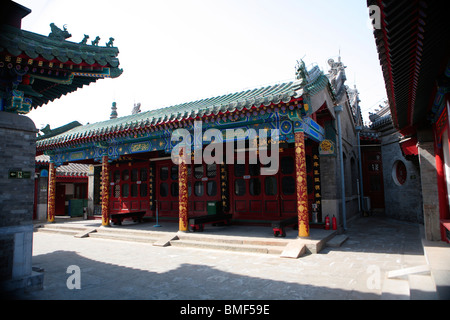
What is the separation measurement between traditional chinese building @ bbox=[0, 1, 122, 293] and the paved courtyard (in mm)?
704

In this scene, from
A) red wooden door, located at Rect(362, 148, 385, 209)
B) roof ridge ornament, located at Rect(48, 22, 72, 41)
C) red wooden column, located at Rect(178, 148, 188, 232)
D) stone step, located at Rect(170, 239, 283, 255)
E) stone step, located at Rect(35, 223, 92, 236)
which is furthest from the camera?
red wooden door, located at Rect(362, 148, 385, 209)

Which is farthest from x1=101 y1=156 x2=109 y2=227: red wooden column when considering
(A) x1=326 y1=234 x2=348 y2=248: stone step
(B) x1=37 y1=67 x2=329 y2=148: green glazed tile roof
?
(A) x1=326 y1=234 x2=348 y2=248: stone step

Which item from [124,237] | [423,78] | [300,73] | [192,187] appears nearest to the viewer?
[423,78]

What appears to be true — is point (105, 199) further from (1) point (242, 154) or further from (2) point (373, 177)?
(2) point (373, 177)

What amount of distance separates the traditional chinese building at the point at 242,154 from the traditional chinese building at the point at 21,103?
3767 mm

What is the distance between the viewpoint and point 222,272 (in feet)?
17.5

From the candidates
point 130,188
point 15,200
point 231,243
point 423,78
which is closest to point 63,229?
point 130,188

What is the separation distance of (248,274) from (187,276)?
1.10 meters

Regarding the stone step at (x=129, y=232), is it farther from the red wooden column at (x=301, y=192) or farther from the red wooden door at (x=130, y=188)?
the red wooden column at (x=301, y=192)

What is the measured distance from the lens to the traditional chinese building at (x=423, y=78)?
2738 millimetres

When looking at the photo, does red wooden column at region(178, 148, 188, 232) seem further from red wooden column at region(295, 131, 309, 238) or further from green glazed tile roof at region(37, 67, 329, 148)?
red wooden column at region(295, 131, 309, 238)

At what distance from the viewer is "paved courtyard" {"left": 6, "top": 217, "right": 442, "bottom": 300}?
418 centimetres

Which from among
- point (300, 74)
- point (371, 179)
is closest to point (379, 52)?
point (300, 74)

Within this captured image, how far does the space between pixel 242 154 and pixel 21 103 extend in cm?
724
